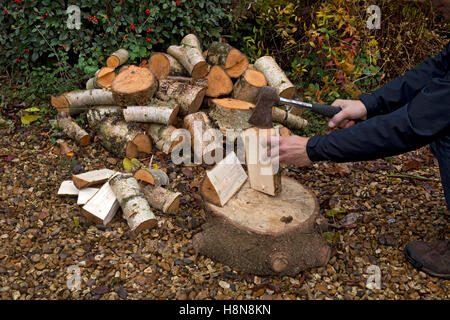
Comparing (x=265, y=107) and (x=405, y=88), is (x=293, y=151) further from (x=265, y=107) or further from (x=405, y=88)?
(x=405, y=88)

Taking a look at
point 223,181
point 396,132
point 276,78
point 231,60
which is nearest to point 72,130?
point 231,60

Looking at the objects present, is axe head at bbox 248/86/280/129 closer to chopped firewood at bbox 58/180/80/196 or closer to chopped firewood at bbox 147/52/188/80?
chopped firewood at bbox 58/180/80/196

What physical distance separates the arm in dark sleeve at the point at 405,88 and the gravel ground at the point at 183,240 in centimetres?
82

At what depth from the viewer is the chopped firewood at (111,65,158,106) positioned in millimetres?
3529

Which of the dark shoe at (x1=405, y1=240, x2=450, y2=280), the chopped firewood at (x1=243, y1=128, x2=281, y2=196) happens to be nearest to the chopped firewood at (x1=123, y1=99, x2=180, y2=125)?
the chopped firewood at (x1=243, y1=128, x2=281, y2=196)

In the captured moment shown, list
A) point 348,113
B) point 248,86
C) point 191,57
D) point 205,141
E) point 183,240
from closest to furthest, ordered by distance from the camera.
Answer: point 348,113, point 183,240, point 205,141, point 248,86, point 191,57

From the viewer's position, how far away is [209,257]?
8.80 ft

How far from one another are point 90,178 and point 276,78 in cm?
201

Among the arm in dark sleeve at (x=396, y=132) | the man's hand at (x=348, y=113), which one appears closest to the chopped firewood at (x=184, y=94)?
the man's hand at (x=348, y=113)

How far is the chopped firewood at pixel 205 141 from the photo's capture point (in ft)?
11.6

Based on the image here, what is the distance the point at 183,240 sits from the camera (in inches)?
111

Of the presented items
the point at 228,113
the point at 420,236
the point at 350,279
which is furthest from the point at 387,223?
the point at 228,113

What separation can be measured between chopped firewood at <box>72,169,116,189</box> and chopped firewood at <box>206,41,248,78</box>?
5.15 ft

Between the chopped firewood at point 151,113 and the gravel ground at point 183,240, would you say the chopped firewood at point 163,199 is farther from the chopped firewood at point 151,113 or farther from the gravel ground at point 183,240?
the chopped firewood at point 151,113
